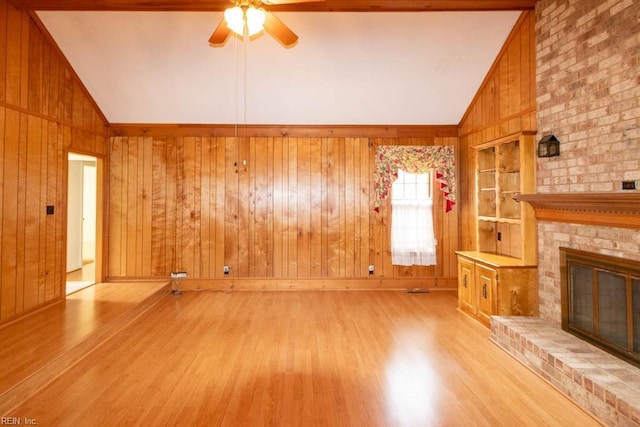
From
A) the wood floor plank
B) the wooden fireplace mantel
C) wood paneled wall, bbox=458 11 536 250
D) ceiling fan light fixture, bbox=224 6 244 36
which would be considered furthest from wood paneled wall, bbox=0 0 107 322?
wood paneled wall, bbox=458 11 536 250

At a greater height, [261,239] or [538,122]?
[538,122]

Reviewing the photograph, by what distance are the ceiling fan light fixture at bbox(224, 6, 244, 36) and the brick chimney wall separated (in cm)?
300

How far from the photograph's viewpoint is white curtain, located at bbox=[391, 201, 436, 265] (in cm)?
574

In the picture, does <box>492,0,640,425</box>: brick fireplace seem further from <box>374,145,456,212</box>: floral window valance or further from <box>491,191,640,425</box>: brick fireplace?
<box>374,145,456,212</box>: floral window valance

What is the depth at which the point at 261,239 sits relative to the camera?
5.82 meters

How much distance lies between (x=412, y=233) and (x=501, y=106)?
2266mm

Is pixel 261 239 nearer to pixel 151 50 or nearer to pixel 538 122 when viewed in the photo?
pixel 151 50

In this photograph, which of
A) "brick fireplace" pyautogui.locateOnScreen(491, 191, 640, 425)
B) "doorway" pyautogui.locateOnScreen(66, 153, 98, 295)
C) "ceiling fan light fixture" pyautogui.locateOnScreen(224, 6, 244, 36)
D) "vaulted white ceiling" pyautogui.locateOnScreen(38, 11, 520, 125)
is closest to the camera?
"brick fireplace" pyautogui.locateOnScreen(491, 191, 640, 425)

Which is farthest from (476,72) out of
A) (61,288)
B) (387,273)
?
(61,288)

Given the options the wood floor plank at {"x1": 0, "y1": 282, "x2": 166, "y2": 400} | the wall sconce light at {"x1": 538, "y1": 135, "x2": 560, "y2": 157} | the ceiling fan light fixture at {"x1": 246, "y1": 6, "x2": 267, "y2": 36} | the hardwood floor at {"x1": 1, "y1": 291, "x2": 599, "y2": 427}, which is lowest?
the hardwood floor at {"x1": 1, "y1": 291, "x2": 599, "y2": 427}

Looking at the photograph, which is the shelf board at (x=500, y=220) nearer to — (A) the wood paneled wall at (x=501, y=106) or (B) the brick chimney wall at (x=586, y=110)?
(B) the brick chimney wall at (x=586, y=110)

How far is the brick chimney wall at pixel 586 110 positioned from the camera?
2.72 m

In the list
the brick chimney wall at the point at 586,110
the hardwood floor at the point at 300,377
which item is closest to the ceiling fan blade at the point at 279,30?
the brick chimney wall at the point at 586,110

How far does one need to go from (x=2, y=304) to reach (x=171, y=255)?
227cm
